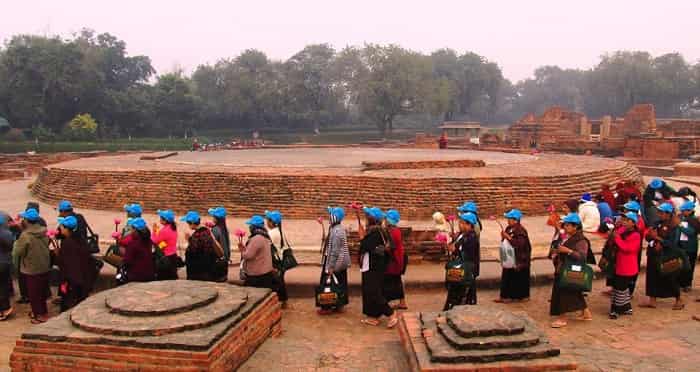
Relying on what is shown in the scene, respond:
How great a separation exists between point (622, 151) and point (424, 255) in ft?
72.7

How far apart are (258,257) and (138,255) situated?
1.02 m

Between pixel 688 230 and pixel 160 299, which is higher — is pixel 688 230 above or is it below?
above

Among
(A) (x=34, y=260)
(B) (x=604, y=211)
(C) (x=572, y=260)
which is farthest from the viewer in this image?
(B) (x=604, y=211)

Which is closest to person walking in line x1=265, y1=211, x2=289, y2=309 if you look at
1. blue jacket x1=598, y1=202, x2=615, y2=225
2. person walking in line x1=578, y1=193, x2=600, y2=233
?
person walking in line x1=578, y1=193, x2=600, y2=233

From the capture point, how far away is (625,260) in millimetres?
4773

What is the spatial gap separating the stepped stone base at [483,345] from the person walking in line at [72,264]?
3.02 m

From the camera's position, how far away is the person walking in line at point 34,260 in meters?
4.82

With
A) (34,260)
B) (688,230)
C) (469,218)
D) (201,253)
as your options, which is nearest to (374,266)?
(469,218)

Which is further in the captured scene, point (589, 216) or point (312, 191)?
point (312, 191)

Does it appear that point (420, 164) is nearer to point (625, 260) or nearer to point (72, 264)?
point (625, 260)

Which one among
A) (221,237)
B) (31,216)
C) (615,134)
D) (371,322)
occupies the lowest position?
(371,322)

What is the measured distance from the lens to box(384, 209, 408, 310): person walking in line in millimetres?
4688

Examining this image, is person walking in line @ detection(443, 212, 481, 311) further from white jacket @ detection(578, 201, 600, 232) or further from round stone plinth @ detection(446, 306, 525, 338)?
white jacket @ detection(578, 201, 600, 232)

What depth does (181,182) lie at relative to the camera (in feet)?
34.8
